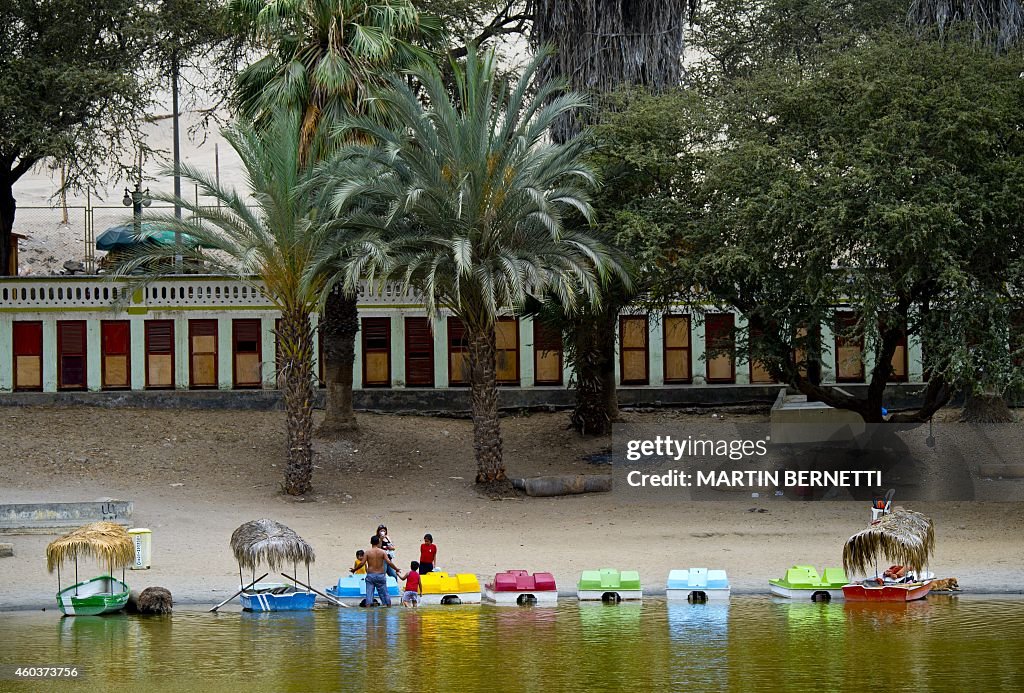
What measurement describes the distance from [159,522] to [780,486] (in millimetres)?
13300

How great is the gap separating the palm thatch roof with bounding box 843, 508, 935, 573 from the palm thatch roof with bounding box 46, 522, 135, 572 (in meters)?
10.5

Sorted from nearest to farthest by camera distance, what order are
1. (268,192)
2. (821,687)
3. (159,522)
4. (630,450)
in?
(821,687) < (159,522) < (268,192) < (630,450)

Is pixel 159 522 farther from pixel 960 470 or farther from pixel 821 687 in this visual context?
pixel 960 470

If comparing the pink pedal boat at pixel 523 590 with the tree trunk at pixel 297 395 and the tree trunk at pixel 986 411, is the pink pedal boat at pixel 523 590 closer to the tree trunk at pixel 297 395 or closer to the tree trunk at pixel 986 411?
the tree trunk at pixel 297 395

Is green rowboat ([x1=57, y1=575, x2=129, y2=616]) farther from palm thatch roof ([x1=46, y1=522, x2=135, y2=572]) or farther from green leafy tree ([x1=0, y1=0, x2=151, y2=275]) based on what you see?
green leafy tree ([x1=0, y1=0, x2=151, y2=275])

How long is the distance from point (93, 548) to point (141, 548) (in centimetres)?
299

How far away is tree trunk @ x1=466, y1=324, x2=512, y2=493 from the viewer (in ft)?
95.8

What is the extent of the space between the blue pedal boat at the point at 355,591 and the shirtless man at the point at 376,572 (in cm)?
10

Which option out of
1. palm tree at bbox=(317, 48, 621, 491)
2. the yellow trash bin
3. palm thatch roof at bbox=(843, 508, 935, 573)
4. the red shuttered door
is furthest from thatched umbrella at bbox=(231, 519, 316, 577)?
the red shuttered door

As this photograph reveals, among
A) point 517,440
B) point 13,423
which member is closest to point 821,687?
point 517,440

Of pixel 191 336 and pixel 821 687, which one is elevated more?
pixel 191 336

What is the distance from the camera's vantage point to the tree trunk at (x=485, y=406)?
29.2 m

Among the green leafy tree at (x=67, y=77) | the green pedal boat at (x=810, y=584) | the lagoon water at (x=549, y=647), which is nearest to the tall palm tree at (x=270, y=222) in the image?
the green leafy tree at (x=67, y=77)

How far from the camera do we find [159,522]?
84.8ft
